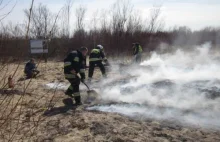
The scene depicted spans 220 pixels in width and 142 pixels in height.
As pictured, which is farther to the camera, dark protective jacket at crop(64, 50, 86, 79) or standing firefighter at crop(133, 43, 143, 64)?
standing firefighter at crop(133, 43, 143, 64)

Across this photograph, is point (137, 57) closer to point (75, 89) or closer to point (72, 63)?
point (72, 63)

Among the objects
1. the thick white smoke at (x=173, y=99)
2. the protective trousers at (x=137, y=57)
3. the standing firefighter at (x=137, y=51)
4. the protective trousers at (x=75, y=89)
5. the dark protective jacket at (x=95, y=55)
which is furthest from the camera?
the protective trousers at (x=137, y=57)

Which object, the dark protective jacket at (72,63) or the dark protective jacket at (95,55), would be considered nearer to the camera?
the dark protective jacket at (72,63)

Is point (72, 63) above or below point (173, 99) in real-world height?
above

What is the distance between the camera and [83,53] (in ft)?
28.9

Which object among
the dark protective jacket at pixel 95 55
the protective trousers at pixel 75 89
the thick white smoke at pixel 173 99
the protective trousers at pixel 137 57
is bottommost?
the thick white smoke at pixel 173 99

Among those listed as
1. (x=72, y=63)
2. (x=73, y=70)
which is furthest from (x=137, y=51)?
(x=73, y=70)

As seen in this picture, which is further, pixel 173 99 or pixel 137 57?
pixel 137 57

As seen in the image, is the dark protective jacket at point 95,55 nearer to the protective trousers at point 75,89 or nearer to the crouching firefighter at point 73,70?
the crouching firefighter at point 73,70

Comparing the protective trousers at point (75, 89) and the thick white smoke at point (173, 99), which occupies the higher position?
the protective trousers at point (75, 89)

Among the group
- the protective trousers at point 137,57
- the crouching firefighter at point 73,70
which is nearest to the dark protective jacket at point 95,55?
the crouching firefighter at point 73,70

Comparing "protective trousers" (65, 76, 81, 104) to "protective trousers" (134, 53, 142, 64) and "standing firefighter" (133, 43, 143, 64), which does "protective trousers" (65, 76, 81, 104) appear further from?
"protective trousers" (134, 53, 142, 64)

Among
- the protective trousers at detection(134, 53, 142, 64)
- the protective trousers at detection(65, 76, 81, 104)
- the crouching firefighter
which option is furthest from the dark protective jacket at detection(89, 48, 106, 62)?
the protective trousers at detection(134, 53, 142, 64)

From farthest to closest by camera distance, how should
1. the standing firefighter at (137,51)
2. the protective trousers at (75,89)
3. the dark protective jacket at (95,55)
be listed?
the standing firefighter at (137,51)
the dark protective jacket at (95,55)
the protective trousers at (75,89)
